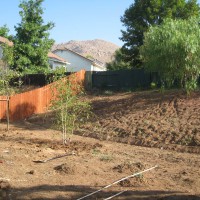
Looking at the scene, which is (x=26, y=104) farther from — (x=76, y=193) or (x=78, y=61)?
(x=78, y=61)

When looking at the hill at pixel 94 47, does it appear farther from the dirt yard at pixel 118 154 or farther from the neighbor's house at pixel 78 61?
the dirt yard at pixel 118 154

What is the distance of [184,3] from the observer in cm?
3294

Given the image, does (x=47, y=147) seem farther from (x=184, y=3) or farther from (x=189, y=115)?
(x=184, y=3)

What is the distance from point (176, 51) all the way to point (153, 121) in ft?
12.0

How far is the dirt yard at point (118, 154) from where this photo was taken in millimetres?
6781

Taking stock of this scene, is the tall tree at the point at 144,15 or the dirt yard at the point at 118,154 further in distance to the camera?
the tall tree at the point at 144,15

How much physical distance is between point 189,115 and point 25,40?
21.4 meters

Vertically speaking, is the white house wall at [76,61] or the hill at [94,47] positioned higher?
the hill at [94,47]

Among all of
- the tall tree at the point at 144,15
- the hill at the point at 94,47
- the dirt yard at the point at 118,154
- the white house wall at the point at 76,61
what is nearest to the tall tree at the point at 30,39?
the tall tree at the point at 144,15

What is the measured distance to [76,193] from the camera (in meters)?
6.50

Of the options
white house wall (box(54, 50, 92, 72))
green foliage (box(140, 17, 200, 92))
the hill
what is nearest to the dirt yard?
green foliage (box(140, 17, 200, 92))

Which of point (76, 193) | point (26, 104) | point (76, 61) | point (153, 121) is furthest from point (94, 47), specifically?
point (76, 193)

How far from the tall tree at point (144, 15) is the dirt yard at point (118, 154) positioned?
13258 millimetres

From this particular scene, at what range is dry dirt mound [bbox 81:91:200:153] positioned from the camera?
1327cm
